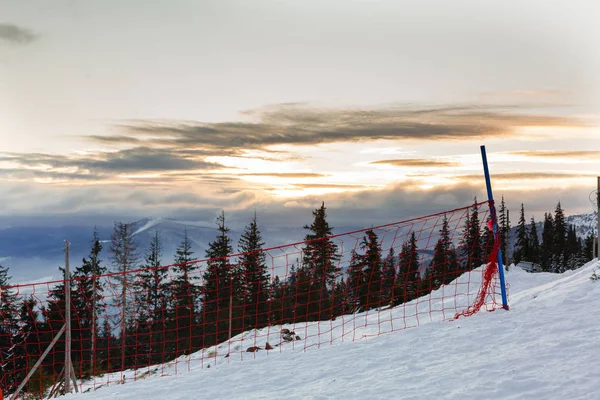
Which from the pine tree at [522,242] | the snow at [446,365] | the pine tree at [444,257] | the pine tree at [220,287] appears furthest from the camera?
the pine tree at [522,242]

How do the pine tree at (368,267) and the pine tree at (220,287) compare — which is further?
the pine tree at (220,287)

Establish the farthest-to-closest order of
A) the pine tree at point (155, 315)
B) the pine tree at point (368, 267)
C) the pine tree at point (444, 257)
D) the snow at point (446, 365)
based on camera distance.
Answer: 1. the pine tree at point (155, 315)
2. the pine tree at point (444, 257)
3. the pine tree at point (368, 267)
4. the snow at point (446, 365)

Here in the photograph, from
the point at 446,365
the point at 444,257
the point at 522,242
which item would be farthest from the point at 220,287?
the point at 522,242

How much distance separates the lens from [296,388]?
26.1ft

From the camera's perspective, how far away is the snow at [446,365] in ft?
21.2

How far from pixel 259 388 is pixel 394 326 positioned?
5807 millimetres

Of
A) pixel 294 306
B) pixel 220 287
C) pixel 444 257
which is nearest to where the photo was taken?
pixel 294 306

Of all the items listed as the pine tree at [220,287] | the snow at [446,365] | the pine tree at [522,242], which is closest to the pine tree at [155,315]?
the pine tree at [220,287]

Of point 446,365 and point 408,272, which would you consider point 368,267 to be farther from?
point 446,365

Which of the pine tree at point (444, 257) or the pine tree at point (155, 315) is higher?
the pine tree at point (444, 257)

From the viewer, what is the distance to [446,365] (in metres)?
7.61

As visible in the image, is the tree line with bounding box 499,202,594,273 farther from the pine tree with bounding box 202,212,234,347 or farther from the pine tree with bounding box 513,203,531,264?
the pine tree with bounding box 202,212,234,347

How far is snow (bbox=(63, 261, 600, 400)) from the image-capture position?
6.45 m

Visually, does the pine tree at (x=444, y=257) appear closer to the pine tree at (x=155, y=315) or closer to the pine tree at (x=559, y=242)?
the pine tree at (x=155, y=315)
